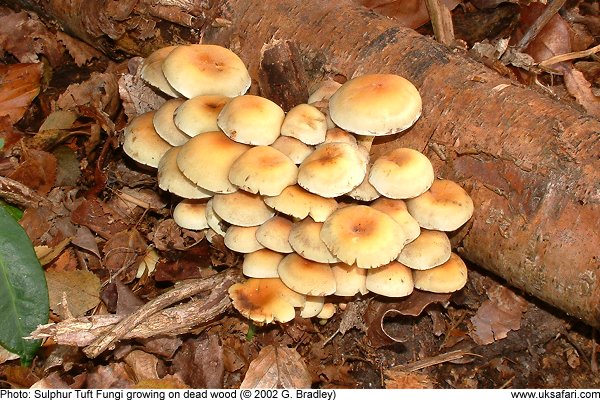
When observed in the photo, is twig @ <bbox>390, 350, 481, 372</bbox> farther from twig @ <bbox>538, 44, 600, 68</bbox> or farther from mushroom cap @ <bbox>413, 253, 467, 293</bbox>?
twig @ <bbox>538, 44, 600, 68</bbox>

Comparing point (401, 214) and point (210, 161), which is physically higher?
point (210, 161)

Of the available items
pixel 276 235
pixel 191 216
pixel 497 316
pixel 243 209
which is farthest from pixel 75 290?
pixel 497 316

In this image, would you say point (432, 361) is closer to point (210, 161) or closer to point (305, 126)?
point (305, 126)

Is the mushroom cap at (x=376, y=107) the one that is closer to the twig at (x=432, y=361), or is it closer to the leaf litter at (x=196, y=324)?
the leaf litter at (x=196, y=324)

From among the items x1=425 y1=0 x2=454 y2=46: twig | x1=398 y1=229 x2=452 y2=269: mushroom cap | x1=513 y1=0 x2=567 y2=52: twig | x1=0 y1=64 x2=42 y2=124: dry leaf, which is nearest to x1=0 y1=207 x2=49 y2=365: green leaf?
x1=0 y1=64 x2=42 y2=124: dry leaf

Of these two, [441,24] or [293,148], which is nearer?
[293,148]

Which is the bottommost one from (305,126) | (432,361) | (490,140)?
(432,361)

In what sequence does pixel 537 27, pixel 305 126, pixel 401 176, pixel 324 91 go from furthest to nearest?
pixel 537 27, pixel 324 91, pixel 305 126, pixel 401 176
